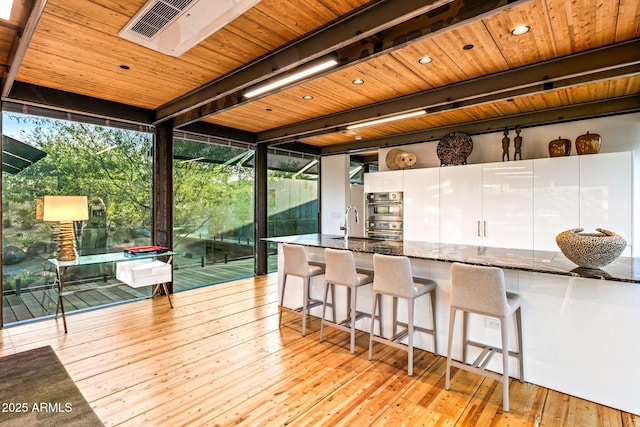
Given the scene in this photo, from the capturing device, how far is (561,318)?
7.95 ft

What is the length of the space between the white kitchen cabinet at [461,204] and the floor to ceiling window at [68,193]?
182 inches

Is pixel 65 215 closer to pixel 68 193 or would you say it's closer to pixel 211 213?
pixel 68 193

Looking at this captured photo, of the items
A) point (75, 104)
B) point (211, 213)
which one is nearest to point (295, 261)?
→ point (211, 213)

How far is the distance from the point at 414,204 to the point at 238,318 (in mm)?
3376

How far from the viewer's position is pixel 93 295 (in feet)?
14.6

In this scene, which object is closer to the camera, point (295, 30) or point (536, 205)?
point (295, 30)

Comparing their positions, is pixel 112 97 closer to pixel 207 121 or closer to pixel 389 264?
pixel 207 121

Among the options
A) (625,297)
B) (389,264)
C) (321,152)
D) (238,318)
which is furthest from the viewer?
(321,152)

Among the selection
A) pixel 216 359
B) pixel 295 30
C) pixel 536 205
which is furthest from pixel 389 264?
pixel 536 205

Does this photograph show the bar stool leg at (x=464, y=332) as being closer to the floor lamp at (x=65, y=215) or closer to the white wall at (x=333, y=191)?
the floor lamp at (x=65, y=215)

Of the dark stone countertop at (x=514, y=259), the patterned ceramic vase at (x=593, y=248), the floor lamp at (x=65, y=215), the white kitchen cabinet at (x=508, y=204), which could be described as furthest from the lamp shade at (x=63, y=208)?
the white kitchen cabinet at (x=508, y=204)

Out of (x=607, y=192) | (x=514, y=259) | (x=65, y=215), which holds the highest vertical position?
(x=607, y=192)

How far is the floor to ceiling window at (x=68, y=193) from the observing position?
3777mm

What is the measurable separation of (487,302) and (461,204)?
9.76 feet
